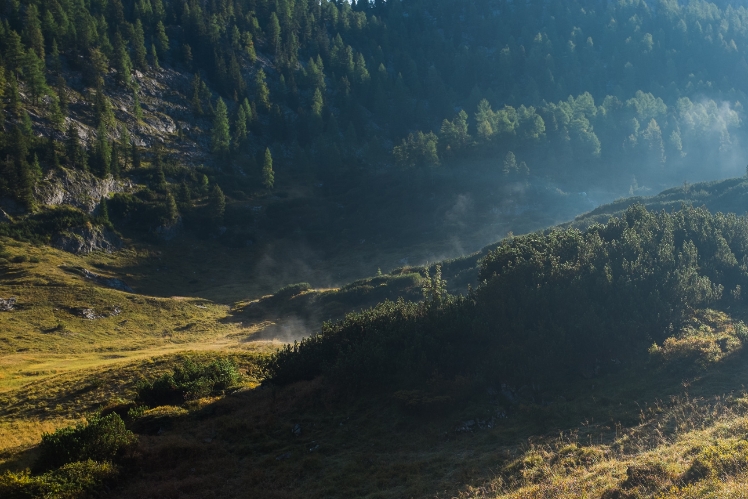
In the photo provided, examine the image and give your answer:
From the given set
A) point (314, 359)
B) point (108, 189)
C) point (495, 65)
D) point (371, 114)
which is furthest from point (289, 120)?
point (314, 359)

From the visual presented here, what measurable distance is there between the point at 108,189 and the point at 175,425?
83799 millimetres

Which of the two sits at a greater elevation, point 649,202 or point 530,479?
point 649,202

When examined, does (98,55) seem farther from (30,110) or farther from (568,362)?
(568,362)

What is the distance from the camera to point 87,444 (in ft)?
58.2

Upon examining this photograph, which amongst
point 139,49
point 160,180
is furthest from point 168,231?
point 139,49

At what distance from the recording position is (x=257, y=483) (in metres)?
16.8

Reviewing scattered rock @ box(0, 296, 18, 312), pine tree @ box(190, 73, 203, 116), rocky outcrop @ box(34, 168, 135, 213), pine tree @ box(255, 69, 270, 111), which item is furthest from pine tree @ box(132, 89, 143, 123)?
scattered rock @ box(0, 296, 18, 312)

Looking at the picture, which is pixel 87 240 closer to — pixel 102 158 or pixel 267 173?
pixel 102 158

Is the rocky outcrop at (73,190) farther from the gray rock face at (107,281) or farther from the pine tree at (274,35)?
the pine tree at (274,35)

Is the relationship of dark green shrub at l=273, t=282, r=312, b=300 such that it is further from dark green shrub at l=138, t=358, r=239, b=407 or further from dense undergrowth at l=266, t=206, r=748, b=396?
dark green shrub at l=138, t=358, r=239, b=407

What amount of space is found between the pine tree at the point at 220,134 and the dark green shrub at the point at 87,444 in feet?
357

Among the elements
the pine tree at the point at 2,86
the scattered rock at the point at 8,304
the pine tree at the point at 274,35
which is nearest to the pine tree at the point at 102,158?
the pine tree at the point at 2,86

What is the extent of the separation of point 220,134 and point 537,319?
364 feet

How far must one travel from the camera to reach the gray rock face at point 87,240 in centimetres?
7612
